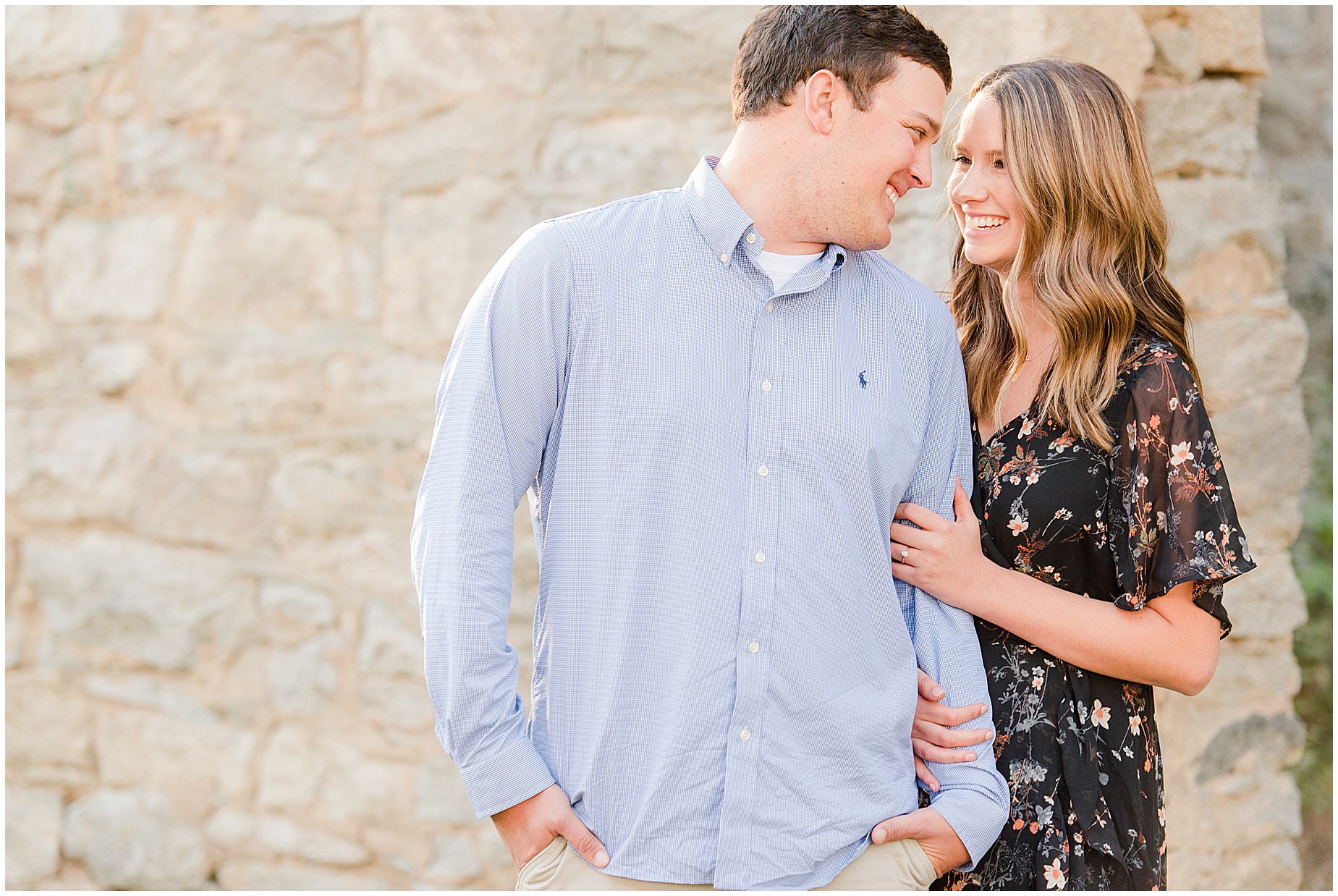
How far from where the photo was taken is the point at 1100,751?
1736mm

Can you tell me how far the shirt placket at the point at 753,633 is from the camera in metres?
1.43

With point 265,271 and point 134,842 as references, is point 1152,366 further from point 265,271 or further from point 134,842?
point 134,842

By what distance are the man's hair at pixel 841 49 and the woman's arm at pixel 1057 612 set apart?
690 millimetres

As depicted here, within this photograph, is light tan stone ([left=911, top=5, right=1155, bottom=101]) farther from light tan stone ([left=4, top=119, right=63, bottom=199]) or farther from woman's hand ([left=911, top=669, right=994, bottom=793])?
light tan stone ([left=4, top=119, right=63, bottom=199])

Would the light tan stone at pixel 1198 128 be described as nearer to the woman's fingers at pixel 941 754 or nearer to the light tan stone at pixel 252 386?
the woman's fingers at pixel 941 754

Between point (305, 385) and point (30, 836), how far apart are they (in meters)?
1.49

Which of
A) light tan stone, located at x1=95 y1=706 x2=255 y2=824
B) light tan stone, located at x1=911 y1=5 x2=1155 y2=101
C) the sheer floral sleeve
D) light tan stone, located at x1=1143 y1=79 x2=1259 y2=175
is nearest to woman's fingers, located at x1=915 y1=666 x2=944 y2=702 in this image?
the sheer floral sleeve

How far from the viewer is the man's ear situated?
62.8 inches

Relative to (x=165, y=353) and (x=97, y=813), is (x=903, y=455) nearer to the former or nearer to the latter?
(x=165, y=353)

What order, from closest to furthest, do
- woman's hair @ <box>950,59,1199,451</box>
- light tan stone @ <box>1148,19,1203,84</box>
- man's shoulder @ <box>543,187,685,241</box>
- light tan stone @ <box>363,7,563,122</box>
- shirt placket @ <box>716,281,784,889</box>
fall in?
shirt placket @ <box>716,281,784,889</box> → man's shoulder @ <box>543,187,685,241</box> → woman's hair @ <box>950,59,1199,451</box> → light tan stone @ <box>1148,19,1203,84</box> → light tan stone @ <box>363,7,563,122</box>

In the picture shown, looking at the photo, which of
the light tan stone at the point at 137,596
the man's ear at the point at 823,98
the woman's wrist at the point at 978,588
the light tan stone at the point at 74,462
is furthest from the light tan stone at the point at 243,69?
the woman's wrist at the point at 978,588

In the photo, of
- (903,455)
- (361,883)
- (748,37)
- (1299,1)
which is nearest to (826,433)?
(903,455)

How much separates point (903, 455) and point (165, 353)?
7.11ft

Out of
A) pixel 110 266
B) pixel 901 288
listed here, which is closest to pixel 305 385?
pixel 110 266
